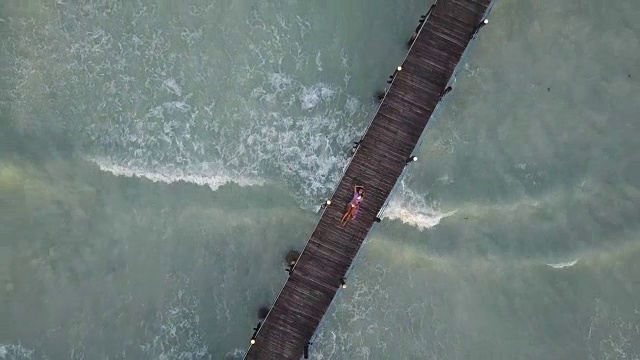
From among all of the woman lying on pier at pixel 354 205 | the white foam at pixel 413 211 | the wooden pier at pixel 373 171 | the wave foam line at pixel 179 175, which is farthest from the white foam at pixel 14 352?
the white foam at pixel 413 211

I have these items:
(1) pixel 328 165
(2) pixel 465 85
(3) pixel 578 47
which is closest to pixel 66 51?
(1) pixel 328 165

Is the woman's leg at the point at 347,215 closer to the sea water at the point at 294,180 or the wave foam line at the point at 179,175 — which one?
the sea water at the point at 294,180

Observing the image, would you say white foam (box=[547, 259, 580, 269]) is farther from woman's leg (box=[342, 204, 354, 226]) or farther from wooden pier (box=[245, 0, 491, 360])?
woman's leg (box=[342, 204, 354, 226])

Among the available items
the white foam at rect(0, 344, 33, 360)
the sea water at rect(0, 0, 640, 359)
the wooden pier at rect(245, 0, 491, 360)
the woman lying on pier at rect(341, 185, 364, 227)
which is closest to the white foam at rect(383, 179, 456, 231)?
the sea water at rect(0, 0, 640, 359)

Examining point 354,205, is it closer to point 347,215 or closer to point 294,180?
point 347,215

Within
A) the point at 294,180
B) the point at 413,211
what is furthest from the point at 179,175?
the point at 413,211
